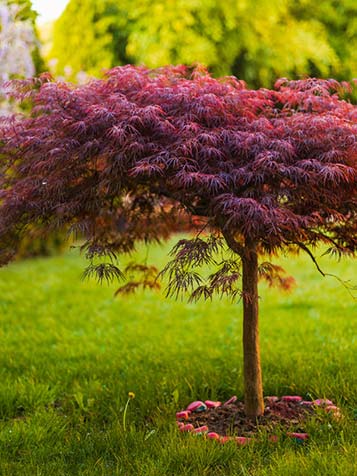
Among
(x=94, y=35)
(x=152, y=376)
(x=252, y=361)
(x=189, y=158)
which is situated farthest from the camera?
(x=94, y=35)

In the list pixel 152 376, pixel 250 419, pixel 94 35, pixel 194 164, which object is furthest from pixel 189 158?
pixel 94 35

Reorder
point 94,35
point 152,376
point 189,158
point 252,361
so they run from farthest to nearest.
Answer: point 94,35 < point 152,376 < point 252,361 < point 189,158

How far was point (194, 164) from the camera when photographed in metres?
3.13

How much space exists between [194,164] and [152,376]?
1.89 m

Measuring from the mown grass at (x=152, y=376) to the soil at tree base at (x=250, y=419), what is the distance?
Result: 13 cm

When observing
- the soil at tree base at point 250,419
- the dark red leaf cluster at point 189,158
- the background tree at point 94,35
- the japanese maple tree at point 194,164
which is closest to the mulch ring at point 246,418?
the soil at tree base at point 250,419

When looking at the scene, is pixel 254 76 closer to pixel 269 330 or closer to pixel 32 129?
pixel 269 330

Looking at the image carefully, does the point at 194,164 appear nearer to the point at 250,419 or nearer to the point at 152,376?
the point at 250,419

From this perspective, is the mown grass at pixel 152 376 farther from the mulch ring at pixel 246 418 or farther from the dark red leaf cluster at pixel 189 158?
the dark red leaf cluster at pixel 189 158

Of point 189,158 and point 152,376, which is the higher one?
point 189,158

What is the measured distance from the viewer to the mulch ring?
11.4 feet

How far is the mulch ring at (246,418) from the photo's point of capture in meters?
3.48

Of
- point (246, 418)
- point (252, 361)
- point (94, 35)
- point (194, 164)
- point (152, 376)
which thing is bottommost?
point (246, 418)

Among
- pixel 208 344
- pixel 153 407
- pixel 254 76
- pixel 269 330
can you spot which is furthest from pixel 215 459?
pixel 254 76
